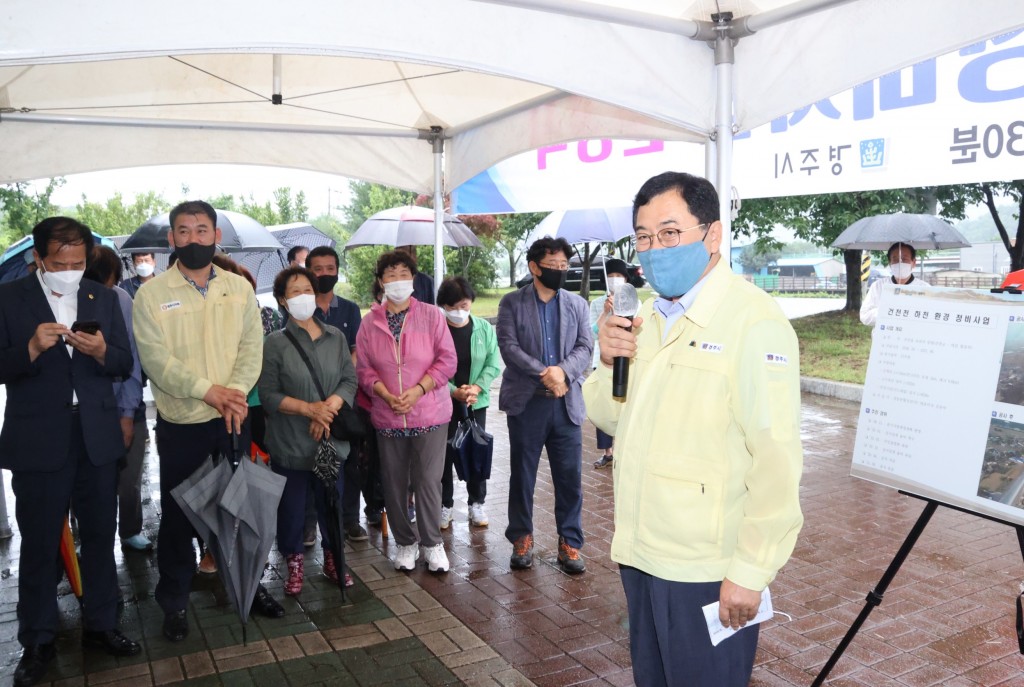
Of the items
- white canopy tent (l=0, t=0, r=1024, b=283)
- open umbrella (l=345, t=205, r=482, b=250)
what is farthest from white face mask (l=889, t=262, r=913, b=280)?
open umbrella (l=345, t=205, r=482, b=250)

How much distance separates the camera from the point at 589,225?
10789mm

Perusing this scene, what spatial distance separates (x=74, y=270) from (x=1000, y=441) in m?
3.83

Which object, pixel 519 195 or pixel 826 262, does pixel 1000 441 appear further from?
pixel 826 262

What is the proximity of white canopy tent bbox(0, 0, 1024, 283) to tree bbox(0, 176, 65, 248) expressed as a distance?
24.7 metres

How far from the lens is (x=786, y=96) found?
3.93 metres

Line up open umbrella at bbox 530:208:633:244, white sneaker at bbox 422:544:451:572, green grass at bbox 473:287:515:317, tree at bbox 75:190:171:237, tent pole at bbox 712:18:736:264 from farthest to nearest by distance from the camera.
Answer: tree at bbox 75:190:171:237 → green grass at bbox 473:287:515:317 → open umbrella at bbox 530:208:633:244 → white sneaker at bbox 422:544:451:572 → tent pole at bbox 712:18:736:264

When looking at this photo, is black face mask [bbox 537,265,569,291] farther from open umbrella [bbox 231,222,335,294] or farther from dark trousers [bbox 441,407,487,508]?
open umbrella [bbox 231,222,335,294]

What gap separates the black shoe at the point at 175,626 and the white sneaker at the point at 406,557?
130 cm

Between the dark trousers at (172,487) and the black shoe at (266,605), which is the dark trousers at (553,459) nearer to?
the black shoe at (266,605)

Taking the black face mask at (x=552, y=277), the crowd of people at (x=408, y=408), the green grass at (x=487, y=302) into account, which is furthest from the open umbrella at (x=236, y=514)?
the green grass at (x=487, y=302)

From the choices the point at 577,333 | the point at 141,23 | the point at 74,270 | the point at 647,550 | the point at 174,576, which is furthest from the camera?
the point at 577,333

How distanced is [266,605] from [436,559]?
1.03m

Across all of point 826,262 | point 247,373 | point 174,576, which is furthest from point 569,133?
point 826,262

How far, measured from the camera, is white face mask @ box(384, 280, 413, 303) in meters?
4.96
